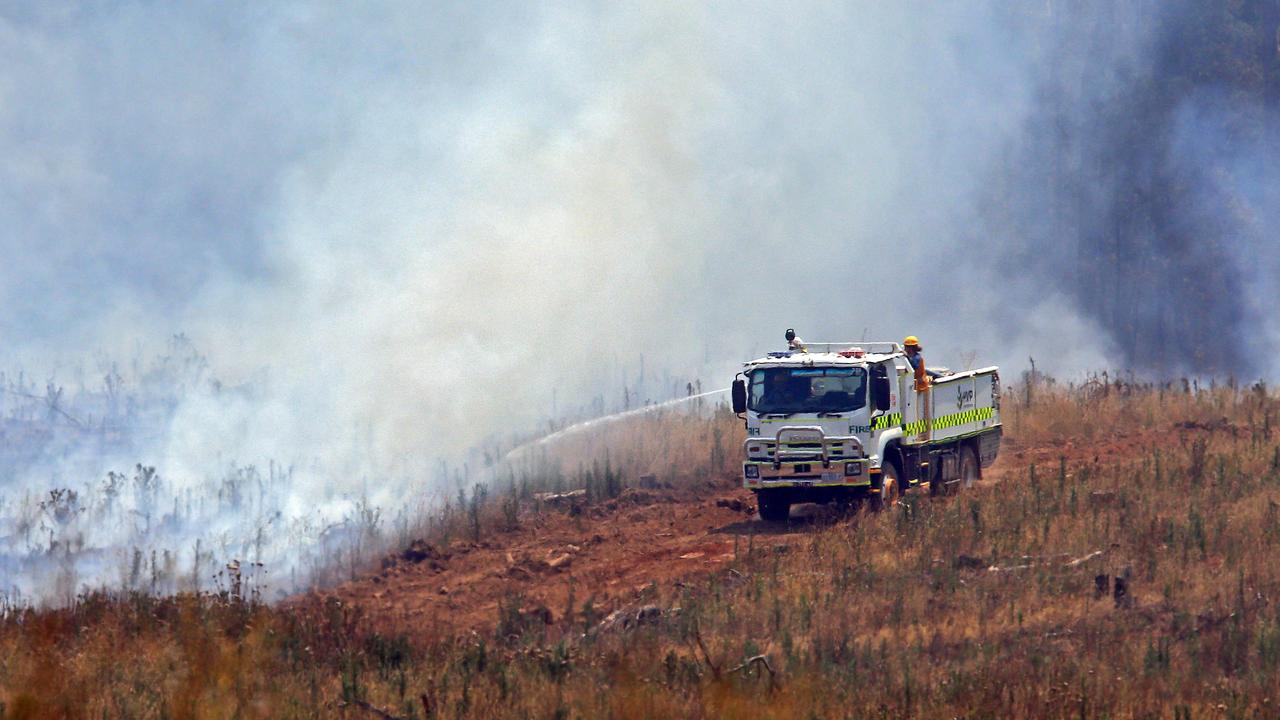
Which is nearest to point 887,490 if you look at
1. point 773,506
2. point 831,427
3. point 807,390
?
point 831,427

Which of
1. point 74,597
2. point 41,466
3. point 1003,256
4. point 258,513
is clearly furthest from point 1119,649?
point 1003,256

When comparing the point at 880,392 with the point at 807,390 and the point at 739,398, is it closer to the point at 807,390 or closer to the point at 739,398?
the point at 807,390

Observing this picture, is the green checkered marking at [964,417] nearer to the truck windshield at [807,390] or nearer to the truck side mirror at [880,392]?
the truck side mirror at [880,392]

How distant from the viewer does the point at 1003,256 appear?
65500mm

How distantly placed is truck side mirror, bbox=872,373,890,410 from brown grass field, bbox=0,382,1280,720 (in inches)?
73.2

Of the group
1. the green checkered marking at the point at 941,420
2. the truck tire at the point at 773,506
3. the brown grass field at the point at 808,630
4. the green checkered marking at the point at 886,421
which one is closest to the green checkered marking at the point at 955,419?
the green checkered marking at the point at 941,420

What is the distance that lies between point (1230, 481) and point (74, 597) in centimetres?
1544

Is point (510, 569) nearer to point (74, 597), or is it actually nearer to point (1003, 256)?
point (74, 597)

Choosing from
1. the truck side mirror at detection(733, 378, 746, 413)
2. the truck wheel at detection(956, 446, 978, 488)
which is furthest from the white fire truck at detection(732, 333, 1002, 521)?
the truck wheel at detection(956, 446, 978, 488)

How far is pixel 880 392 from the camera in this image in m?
23.3

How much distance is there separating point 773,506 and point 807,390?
79.3 inches

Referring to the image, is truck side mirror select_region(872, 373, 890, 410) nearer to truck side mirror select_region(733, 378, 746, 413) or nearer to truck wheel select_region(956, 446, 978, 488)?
truck side mirror select_region(733, 378, 746, 413)

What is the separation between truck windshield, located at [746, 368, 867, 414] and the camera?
915 inches

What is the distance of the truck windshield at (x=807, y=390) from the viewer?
2325cm
